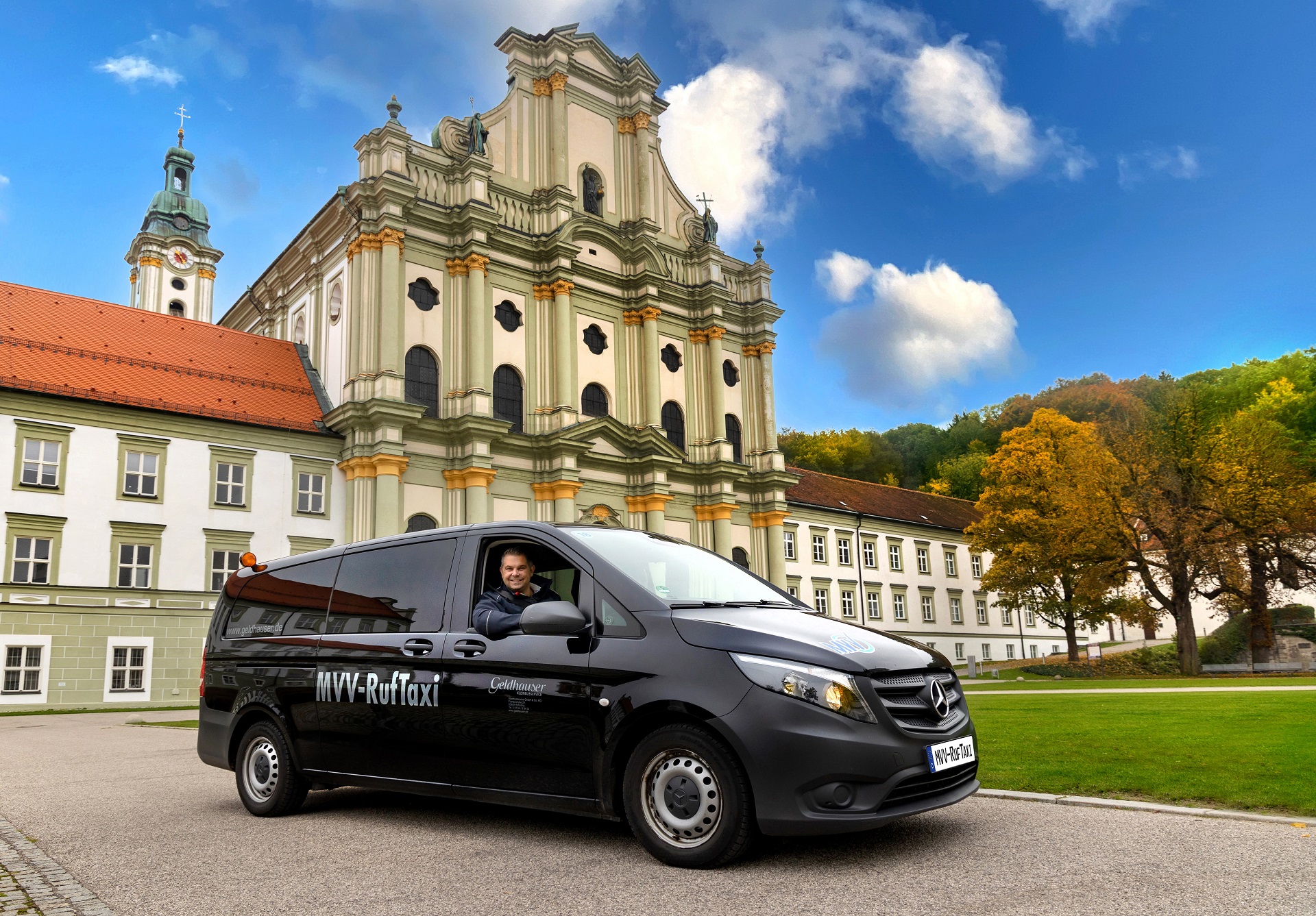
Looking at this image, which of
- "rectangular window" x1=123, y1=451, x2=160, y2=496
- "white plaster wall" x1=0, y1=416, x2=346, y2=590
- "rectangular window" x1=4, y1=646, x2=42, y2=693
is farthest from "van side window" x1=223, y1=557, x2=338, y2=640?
"rectangular window" x1=123, y1=451, x2=160, y2=496

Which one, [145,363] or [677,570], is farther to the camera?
[145,363]

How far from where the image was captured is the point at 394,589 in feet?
22.3

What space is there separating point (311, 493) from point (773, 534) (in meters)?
19.9

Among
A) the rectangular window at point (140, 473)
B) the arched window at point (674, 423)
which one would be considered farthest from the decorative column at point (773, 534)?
the rectangular window at point (140, 473)

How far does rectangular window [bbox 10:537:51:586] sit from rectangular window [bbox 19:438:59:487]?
1.57 m

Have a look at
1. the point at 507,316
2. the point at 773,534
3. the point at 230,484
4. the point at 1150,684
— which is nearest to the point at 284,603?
the point at 1150,684

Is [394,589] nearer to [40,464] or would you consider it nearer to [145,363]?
[40,464]

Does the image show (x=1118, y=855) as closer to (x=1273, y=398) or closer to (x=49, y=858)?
(x=49, y=858)

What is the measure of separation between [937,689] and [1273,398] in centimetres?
5201

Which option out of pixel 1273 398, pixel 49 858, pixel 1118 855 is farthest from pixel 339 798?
pixel 1273 398

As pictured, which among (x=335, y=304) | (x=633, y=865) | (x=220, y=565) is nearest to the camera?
(x=633, y=865)

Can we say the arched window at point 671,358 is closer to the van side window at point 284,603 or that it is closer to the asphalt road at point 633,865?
the van side window at point 284,603

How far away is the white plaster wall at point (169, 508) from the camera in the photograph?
87.3ft

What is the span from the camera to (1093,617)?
42.3 meters
